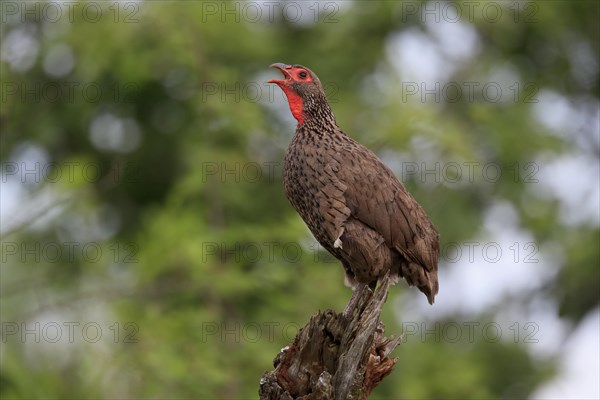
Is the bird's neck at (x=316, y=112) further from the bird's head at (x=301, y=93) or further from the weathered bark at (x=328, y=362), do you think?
the weathered bark at (x=328, y=362)

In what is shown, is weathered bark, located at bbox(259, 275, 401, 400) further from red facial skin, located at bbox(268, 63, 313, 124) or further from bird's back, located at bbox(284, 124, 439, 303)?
red facial skin, located at bbox(268, 63, 313, 124)

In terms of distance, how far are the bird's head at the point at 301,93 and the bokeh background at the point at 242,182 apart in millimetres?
4274

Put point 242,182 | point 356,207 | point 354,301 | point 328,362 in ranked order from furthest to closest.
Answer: point 242,182, point 356,207, point 354,301, point 328,362

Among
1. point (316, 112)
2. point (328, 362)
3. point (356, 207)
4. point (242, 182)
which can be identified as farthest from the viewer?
point (242, 182)

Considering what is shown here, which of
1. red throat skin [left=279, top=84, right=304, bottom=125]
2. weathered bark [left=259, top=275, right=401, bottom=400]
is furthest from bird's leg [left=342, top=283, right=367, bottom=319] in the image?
red throat skin [left=279, top=84, right=304, bottom=125]

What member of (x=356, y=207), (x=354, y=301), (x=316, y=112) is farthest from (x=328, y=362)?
(x=316, y=112)

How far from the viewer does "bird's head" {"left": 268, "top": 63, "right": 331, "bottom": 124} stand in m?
8.67

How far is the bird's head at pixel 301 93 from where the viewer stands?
8672 millimetres

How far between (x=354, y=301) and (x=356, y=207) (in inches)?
25.6

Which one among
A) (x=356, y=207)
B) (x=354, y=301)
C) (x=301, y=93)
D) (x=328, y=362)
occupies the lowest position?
(x=328, y=362)

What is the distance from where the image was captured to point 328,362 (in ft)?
25.1

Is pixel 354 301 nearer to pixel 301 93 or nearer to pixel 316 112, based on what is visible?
pixel 316 112

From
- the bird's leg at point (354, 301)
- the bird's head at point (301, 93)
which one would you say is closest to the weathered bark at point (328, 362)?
the bird's leg at point (354, 301)

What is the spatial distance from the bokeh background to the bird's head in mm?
4274
